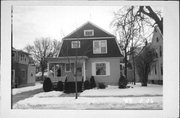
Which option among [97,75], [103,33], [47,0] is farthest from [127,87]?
[47,0]

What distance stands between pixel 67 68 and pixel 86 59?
1.68 feet

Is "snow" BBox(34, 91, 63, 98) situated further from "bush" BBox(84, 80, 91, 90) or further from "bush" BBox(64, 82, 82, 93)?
"bush" BBox(84, 80, 91, 90)

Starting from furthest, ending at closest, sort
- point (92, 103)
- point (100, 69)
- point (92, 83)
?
1. point (100, 69)
2. point (92, 83)
3. point (92, 103)

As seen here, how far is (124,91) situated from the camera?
5484mm

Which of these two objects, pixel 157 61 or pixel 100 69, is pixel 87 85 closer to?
pixel 100 69

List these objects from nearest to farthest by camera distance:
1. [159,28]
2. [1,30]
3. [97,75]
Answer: [1,30]
[159,28]
[97,75]

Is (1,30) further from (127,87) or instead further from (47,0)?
(127,87)

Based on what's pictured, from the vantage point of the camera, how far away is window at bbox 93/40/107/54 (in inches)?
235

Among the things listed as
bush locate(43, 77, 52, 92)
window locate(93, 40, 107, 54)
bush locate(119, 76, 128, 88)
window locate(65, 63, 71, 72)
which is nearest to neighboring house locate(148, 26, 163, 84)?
bush locate(119, 76, 128, 88)

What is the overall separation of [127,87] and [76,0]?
2.29 metres

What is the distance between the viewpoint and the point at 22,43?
5.52 m

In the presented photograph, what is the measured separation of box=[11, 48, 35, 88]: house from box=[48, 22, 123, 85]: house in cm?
45

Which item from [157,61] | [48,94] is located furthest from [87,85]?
[157,61]

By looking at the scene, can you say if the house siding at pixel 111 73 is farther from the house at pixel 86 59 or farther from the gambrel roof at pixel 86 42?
the gambrel roof at pixel 86 42
